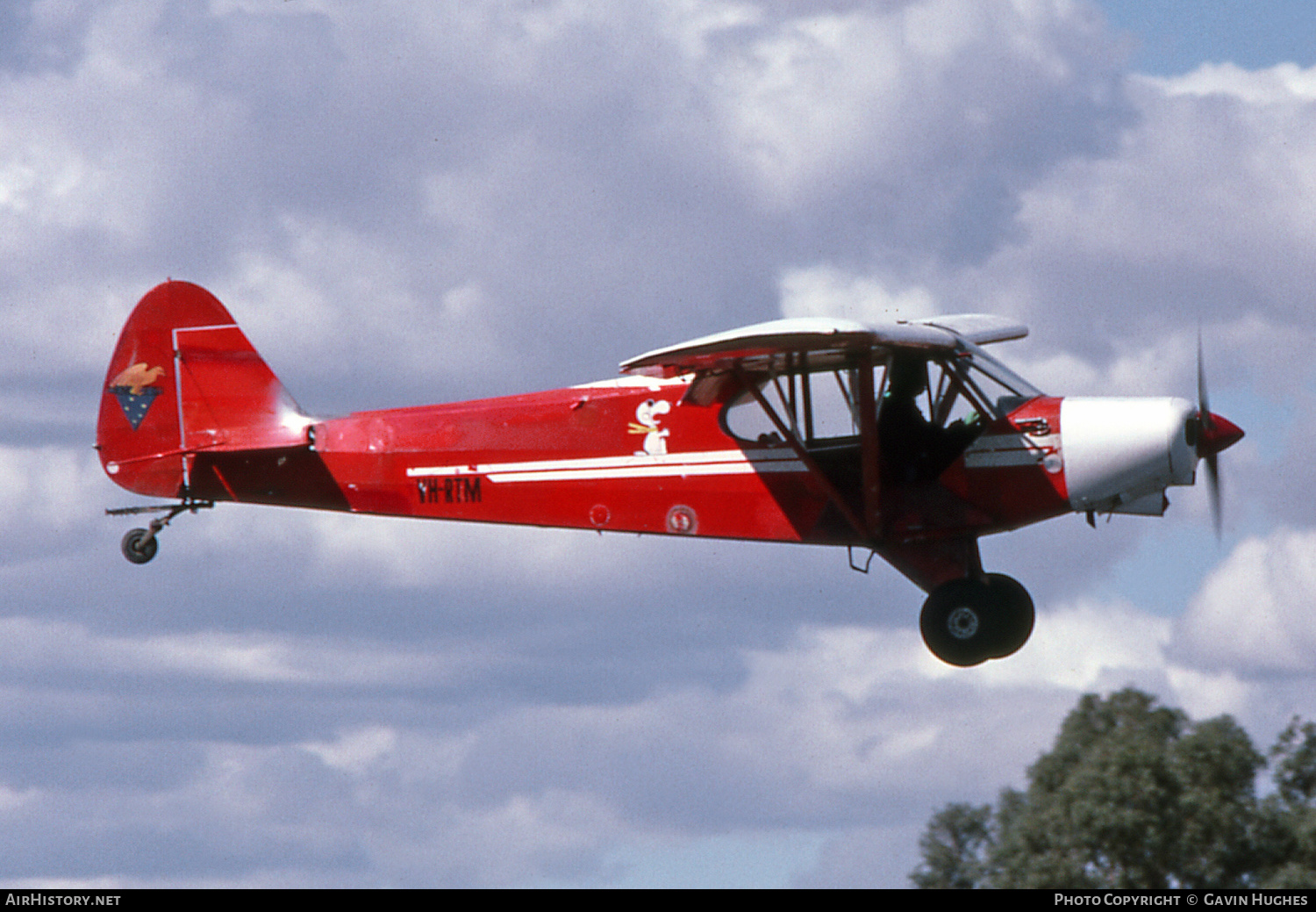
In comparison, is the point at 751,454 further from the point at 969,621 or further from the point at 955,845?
the point at 955,845

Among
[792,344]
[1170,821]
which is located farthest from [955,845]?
[792,344]

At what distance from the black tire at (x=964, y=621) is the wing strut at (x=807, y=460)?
0.93 metres

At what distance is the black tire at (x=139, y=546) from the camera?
1895cm

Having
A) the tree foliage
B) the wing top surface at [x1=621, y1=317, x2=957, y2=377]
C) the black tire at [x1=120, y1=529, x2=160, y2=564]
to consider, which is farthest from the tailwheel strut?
the tree foliage

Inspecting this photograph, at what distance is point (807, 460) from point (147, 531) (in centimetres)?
727

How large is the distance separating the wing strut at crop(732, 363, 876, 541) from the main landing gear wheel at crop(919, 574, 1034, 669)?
95 centimetres

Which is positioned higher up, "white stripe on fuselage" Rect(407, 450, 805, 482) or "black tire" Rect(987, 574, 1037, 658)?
"white stripe on fuselage" Rect(407, 450, 805, 482)

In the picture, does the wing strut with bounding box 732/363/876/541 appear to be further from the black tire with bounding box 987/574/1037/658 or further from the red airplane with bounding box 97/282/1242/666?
the black tire with bounding box 987/574/1037/658

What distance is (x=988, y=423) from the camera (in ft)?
54.1

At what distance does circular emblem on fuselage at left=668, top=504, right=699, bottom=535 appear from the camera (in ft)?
56.7

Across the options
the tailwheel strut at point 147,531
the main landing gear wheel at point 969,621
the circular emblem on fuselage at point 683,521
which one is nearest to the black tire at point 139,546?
the tailwheel strut at point 147,531

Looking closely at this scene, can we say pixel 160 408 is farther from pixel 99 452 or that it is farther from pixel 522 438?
pixel 522 438

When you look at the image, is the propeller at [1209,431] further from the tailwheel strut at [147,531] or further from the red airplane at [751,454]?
the tailwheel strut at [147,531]

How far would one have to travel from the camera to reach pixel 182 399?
1923 cm
